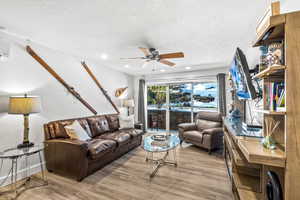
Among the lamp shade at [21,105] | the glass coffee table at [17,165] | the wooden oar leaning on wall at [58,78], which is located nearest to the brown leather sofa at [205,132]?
the wooden oar leaning on wall at [58,78]

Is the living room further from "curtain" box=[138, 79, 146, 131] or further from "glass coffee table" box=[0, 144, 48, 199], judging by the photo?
"curtain" box=[138, 79, 146, 131]

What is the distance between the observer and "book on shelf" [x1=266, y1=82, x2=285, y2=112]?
1020 millimetres

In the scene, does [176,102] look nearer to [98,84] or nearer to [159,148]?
[98,84]

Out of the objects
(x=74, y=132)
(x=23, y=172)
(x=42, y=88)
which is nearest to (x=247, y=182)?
(x=74, y=132)

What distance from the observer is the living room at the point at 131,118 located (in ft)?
3.53

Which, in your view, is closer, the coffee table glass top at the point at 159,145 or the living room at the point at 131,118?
the living room at the point at 131,118

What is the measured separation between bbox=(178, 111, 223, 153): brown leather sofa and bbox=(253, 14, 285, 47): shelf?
2.52 m

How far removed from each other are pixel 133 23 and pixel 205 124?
3.28 meters

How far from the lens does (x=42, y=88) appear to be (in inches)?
109

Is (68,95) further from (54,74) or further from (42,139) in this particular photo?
(42,139)

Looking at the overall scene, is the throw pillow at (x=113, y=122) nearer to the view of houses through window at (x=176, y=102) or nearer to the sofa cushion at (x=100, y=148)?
the sofa cushion at (x=100, y=148)

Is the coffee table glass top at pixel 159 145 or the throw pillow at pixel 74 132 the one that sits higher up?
the throw pillow at pixel 74 132

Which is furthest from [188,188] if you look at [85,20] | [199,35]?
[85,20]

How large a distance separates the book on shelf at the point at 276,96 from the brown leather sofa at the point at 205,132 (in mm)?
2384
